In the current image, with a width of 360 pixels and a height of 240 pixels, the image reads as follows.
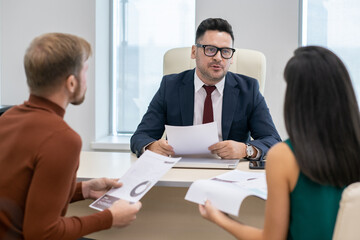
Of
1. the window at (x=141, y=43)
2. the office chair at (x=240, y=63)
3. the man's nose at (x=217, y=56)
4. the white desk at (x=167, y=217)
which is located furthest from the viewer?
the window at (x=141, y=43)

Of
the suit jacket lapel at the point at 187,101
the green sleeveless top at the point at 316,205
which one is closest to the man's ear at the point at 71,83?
the green sleeveless top at the point at 316,205

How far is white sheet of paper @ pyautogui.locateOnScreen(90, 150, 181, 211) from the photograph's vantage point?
1.44 m

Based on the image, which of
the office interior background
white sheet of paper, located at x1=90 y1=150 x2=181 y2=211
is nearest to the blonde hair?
white sheet of paper, located at x1=90 y1=150 x2=181 y2=211

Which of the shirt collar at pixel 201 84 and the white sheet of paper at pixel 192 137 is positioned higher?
the shirt collar at pixel 201 84

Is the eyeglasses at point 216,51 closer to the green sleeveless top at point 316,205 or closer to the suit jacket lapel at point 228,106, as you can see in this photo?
the suit jacket lapel at point 228,106

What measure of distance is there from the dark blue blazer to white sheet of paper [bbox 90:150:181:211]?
59 centimetres

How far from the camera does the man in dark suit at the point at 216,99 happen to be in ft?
7.53

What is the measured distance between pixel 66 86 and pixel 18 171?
27cm

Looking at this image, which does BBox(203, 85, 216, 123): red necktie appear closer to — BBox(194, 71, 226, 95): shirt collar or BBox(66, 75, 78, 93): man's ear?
BBox(194, 71, 226, 95): shirt collar

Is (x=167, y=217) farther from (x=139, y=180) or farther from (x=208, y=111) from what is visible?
(x=208, y=111)

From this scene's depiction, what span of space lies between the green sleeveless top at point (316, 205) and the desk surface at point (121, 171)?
57 centimetres

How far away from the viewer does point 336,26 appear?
3539 mm

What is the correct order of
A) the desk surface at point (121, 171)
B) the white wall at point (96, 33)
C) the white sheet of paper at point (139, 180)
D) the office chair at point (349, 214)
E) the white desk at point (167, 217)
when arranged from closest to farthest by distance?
the office chair at point (349, 214)
the white sheet of paper at point (139, 180)
the desk surface at point (121, 171)
the white desk at point (167, 217)
the white wall at point (96, 33)

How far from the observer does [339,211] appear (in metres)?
0.98
